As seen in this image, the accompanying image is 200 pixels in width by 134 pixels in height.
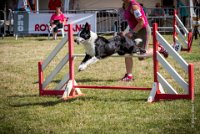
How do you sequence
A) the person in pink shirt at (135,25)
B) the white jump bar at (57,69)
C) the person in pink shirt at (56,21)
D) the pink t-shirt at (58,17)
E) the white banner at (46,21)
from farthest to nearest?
the white banner at (46,21), the pink t-shirt at (58,17), the person in pink shirt at (56,21), the person in pink shirt at (135,25), the white jump bar at (57,69)

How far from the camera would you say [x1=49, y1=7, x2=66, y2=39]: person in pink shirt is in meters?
18.2

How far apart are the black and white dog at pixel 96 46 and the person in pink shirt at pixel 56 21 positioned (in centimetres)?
1147

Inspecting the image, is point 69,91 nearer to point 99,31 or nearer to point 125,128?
point 125,128

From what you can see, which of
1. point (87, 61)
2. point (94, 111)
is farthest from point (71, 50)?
point (94, 111)

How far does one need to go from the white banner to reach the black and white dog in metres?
12.3

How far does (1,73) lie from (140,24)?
11.2 feet

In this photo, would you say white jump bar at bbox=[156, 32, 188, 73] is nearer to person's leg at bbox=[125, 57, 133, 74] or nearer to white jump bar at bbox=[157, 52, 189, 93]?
white jump bar at bbox=[157, 52, 189, 93]

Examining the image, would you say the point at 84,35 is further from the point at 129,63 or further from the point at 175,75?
the point at 129,63

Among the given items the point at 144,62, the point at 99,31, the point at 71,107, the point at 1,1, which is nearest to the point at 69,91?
the point at 71,107

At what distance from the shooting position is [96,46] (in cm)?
638

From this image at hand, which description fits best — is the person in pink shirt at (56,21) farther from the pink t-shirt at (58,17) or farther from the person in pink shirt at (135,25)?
the person in pink shirt at (135,25)

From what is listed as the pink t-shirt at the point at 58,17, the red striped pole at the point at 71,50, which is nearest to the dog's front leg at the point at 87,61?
the red striped pole at the point at 71,50

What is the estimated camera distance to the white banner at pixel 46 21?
62.8ft

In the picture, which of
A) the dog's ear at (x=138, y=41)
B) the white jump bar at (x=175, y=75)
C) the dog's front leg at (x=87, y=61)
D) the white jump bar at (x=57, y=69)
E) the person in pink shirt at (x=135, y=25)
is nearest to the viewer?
the white jump bar at (x=175, y=75)
